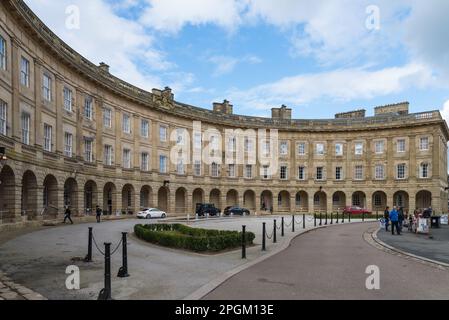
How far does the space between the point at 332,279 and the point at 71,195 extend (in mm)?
29209

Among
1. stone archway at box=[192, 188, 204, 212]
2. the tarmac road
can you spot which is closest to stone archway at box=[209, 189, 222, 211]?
stone archway at box=[192, 188, 204, 212]

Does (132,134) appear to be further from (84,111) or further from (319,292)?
(319,292)

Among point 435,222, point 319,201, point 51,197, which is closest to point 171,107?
point 51,197

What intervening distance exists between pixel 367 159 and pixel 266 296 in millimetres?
55692

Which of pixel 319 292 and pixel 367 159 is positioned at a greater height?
pixel 367 159

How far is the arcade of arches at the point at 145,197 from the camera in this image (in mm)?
26547

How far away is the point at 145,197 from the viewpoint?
48250mm

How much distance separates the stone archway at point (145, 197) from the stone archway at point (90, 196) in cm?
901

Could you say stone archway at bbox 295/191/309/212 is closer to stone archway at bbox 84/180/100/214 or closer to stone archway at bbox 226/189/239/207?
stone archway at bbox 226/189/239/207

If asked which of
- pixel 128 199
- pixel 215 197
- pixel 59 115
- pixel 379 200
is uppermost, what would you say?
pixel 59 115

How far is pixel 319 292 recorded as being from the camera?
27.8 ft

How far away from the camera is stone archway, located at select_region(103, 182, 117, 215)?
40531mm

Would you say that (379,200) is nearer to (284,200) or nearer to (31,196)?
(284,200)
